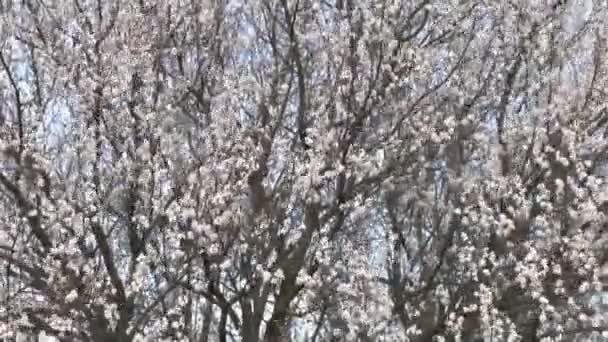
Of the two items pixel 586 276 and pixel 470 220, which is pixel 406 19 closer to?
pixel 470 220

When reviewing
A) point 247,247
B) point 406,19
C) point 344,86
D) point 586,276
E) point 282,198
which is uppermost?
point 406,19

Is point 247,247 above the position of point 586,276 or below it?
above

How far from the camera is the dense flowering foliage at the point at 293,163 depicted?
31.3 feet

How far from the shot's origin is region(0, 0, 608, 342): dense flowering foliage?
9.55 meters

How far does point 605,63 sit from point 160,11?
6.14 m

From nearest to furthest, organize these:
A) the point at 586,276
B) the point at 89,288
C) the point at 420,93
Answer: the point at 89,288
the point at 586,276
the point at 420,93

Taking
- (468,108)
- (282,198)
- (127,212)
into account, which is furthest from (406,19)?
(127,212)

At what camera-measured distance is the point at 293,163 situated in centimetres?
1020

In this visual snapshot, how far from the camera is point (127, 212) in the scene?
399 inches

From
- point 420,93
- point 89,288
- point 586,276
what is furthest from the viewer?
point 420,93

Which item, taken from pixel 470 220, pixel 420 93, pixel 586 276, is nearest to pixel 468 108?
pixel 420 93

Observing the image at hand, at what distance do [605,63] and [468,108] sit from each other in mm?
2054

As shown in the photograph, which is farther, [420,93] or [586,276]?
[420,93]

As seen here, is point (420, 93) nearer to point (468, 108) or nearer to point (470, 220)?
point (468, 108)
